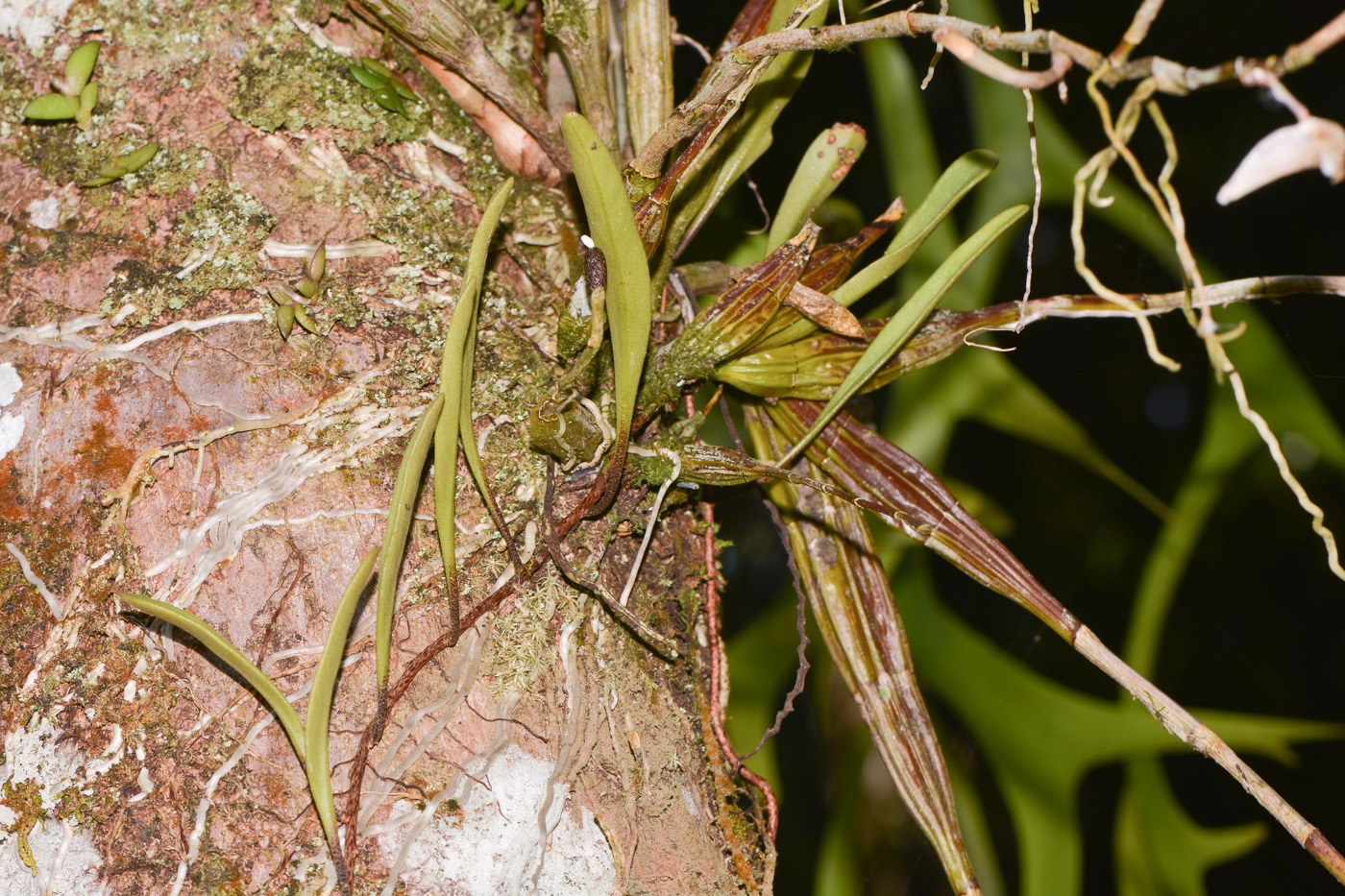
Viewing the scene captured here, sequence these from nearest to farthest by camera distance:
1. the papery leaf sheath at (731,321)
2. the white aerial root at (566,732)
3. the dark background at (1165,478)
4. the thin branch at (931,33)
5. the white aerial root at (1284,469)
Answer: the thin branch at (931,33)
the white aerial root at (1284,469)
the white aerial root at (566,732)
the papery leaf sheath at (731,321)
the dark background at (1165,478)

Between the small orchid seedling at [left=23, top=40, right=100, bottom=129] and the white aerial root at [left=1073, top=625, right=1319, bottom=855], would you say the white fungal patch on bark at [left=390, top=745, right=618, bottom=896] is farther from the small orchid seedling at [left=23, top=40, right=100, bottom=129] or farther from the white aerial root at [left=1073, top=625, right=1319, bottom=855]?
the small orchid seedling at [left=23, top=40, right=100, bottom=129]

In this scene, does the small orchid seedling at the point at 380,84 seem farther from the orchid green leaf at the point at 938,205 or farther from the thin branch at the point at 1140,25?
the thin branch at the point at 1140,25

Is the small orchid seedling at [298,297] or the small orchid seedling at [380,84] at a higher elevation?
the small orchid seedling at [380,84]

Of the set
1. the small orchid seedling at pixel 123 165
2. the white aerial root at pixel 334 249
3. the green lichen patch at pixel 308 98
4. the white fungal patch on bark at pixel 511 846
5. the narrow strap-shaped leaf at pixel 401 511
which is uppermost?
the green lichen patch at pixel 308 98

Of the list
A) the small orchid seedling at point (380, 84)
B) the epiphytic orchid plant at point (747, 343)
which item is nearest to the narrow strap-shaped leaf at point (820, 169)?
the epiphytic orchid plant at point (747, 343)

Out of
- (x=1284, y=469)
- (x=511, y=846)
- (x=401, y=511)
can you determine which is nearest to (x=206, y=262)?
(x=401, y=511)

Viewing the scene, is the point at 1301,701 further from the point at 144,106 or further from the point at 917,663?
the point at 144,106

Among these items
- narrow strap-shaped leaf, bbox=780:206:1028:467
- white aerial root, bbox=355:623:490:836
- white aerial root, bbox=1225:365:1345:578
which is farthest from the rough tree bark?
white aerial root, bbox=1225:365:1345:578
